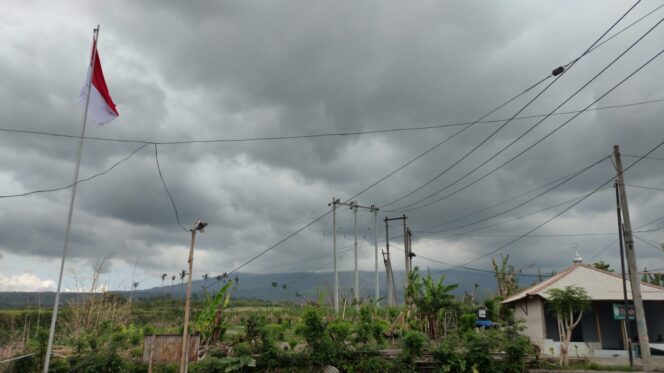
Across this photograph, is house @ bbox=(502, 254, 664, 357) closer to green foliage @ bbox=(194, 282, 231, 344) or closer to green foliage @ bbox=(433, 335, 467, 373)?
green foliage @ bbox=(433, 335, 467, 373)

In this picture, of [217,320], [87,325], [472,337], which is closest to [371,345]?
[472,337]

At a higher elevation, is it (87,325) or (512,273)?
(512,273)

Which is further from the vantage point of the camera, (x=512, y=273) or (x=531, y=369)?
(x=512, y=273)

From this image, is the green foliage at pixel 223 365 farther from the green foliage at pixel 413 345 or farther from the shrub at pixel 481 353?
the shrub at pixel 481 353

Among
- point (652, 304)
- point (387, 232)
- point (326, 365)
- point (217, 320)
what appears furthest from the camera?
point (387, 232)

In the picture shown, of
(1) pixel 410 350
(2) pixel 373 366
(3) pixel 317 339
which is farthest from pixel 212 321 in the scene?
(1) pixel 410 350

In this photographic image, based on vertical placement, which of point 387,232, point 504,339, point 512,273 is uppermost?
point 387,232

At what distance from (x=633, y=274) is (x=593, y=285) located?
6.04 meters

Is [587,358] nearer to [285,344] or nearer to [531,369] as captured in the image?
[531,369]

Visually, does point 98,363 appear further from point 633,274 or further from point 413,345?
point 633,274

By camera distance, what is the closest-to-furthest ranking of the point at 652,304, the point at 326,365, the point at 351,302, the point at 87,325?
the point at 326,365 < the point at 87,325 < the point at 652,304 < the point at 351,302

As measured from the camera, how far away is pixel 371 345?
53.5 ft

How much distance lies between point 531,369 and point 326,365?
7.32 meters

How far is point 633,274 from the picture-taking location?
16859 mm
